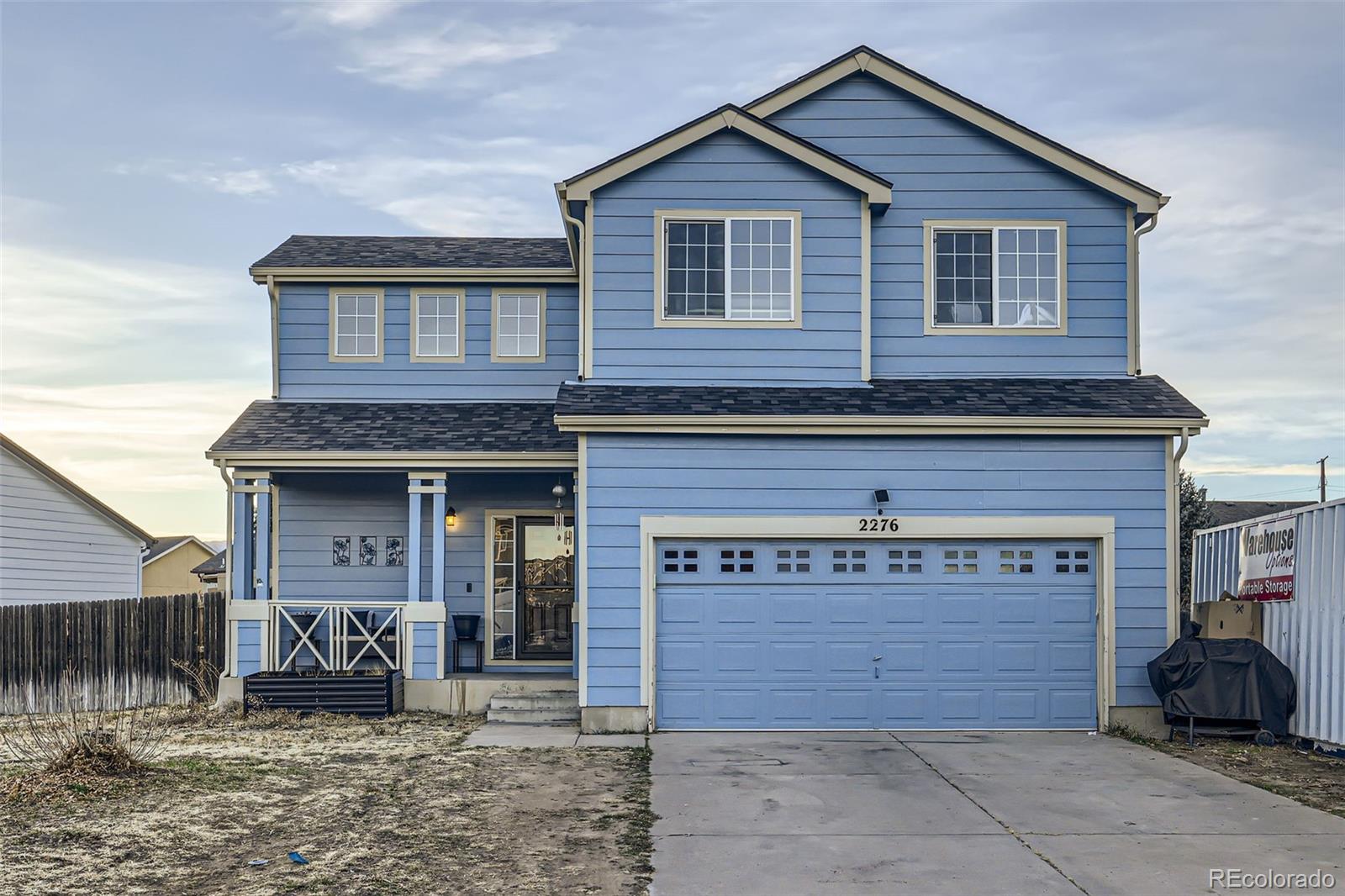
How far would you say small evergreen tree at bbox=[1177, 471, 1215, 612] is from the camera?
26.7 m

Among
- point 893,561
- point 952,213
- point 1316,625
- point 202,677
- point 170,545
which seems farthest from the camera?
point 170,545

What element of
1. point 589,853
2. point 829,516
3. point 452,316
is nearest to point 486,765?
point 589,853

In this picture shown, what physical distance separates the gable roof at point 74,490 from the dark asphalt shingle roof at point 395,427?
8631mm

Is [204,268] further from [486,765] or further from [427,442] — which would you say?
[486,765]

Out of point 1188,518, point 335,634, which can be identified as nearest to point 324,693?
point 335,634

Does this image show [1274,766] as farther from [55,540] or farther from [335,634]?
[55,540]

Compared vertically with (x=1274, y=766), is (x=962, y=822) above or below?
above

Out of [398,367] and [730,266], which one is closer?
[730,266]

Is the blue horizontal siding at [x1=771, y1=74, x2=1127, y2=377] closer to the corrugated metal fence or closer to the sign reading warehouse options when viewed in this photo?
the sign reading warehouse options

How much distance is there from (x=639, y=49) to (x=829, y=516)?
8.54 m

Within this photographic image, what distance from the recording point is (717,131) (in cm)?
1325

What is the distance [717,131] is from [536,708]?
6864 millimetres

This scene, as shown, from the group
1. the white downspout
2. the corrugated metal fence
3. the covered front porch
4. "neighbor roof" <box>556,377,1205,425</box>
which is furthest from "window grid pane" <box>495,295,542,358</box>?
the corrugated metal fence

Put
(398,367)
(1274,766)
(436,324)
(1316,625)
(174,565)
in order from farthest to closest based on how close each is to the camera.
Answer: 1. (174,565)
2. (436,324)
3. (398,367)
4. (1316,625)
5. (1274,766)
